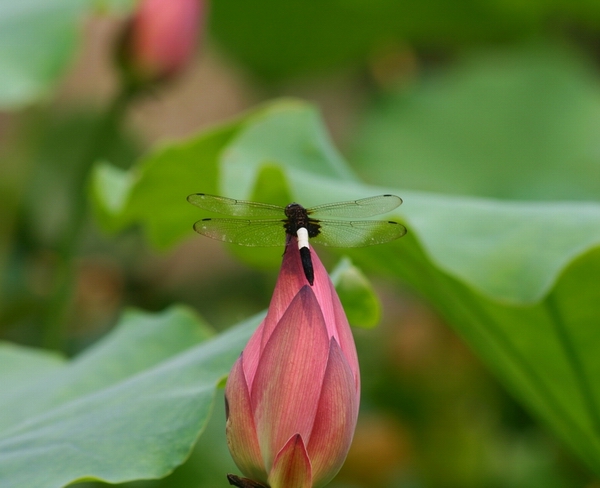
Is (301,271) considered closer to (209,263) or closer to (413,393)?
(413,393)

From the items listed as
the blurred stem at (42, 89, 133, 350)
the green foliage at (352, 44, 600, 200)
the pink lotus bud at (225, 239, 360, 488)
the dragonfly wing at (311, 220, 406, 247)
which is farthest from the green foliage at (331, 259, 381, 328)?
the green foliage at (352, 44, 600, 200)

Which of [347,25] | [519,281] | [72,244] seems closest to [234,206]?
[519,281]

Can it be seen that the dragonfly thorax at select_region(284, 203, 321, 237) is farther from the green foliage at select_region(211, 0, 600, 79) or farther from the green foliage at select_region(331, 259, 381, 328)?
the green foliage at select_region(211, 0, 600, 79)

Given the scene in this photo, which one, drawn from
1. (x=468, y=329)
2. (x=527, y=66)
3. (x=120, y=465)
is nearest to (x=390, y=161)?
(x=527, y=66)

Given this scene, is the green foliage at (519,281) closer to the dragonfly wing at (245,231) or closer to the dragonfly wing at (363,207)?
the dragonfly wing at (363,207)

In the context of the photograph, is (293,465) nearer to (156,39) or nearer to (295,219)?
(295,219)

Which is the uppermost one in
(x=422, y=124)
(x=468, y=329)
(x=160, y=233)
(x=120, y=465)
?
(x=422, y=124)
